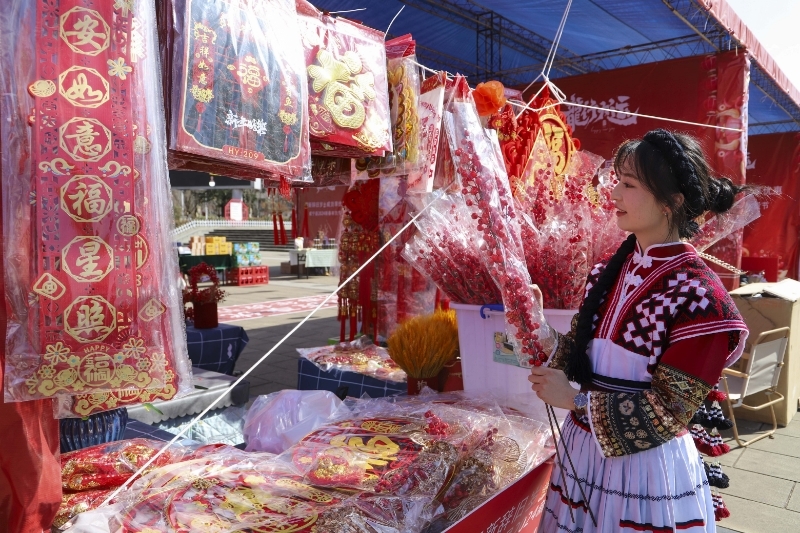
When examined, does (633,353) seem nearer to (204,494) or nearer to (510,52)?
(204,494)

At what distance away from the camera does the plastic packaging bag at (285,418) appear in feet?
6.05

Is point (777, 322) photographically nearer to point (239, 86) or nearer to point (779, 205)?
point (239, 86)

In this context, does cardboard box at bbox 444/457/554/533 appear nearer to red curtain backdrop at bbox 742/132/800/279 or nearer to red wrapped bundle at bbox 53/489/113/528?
red wrapped bundle at bbox 53/489/113/528

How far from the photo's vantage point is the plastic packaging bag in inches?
72.6

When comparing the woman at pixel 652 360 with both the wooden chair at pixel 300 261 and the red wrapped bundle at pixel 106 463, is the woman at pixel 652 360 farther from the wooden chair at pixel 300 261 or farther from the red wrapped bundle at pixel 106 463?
the wooden chair at pixel 300 261

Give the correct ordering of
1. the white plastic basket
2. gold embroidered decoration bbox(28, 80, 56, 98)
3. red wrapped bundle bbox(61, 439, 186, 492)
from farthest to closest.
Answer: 1. the white plastic basket
2. red wrapped bundle bbox(61, 439, 186, 492)
3. gold embroidered decoration bbox(28, 80, 56, 98)

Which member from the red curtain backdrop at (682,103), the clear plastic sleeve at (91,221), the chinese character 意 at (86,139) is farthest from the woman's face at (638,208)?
the red curtain backdrop at (682,103)

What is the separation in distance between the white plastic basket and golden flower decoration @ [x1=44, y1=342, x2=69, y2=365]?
1.20 meters

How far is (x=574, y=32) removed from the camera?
19.3ft

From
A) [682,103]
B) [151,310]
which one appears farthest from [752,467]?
[151,310]

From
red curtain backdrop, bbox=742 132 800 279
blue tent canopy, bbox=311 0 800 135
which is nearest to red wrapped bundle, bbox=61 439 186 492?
blue tent canopy, bbox=311 0 800 135

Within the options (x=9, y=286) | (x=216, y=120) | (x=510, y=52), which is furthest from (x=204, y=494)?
(x=510, y=52)

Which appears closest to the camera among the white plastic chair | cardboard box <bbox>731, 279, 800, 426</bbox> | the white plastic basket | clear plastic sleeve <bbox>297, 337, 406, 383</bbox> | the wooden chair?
the white plastic basket

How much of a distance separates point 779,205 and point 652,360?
9420mm
